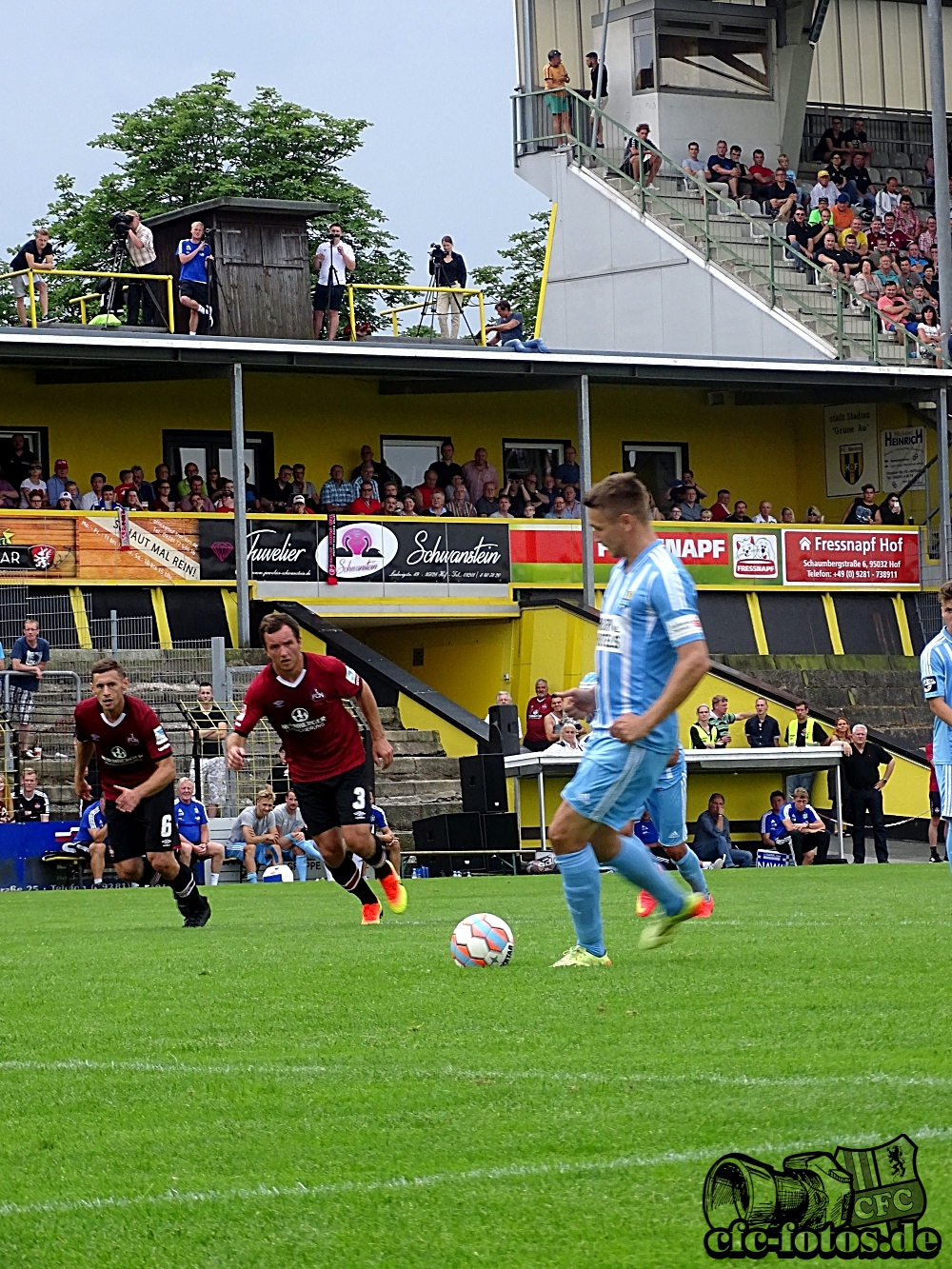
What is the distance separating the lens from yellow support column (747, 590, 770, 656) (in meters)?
35.9

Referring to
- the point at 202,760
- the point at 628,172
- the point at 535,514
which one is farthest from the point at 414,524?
the point at 628,172

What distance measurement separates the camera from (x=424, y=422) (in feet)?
125

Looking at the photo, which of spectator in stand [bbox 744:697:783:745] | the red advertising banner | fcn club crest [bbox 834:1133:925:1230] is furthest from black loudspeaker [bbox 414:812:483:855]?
fcn club crest [bbox 834:1133:925:1230]

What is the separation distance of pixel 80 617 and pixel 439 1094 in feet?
82.9

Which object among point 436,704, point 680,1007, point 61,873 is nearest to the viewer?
point 680,1007

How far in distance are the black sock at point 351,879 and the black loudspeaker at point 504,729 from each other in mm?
13532

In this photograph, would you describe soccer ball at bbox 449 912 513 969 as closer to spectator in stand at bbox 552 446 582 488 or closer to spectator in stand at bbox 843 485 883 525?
spectator in stand at bbox 552 446 582 488

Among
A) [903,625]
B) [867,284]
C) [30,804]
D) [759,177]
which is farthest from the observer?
[759,177]

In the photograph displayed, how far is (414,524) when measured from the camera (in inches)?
1284

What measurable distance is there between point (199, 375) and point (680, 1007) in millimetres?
26600

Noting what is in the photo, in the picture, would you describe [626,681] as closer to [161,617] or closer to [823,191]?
[161,617]

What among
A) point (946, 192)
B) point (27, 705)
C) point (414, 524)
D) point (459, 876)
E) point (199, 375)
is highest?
point (946, 192)

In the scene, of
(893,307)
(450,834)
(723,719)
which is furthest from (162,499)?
(893,307)

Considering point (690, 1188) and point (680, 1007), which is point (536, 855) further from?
point (690, 1188)
